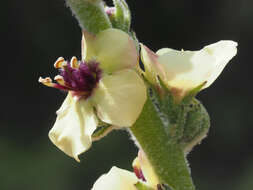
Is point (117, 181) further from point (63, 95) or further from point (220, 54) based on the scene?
point (63, 95)

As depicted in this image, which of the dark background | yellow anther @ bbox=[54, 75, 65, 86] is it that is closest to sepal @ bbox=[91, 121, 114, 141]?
yellow anther @ bbox=[54, 75, 65, 86]

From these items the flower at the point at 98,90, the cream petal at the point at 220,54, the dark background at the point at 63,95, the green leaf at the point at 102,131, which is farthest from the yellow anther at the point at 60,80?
the dark background at the point at 63,95

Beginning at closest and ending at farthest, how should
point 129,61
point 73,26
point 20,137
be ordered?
1. point 129,61
2. point 20,137
3. point 73,26

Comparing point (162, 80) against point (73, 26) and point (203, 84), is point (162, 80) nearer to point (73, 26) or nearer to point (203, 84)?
point (203, 84)

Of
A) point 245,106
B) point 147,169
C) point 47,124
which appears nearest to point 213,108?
point 245,106

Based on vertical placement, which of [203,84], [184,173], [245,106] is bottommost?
[245,106]

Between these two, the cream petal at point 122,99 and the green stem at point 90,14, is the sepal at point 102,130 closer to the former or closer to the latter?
the cream petal at point 122,99

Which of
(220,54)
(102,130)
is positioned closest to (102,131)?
(102,130)
